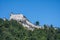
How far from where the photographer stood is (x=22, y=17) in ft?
350

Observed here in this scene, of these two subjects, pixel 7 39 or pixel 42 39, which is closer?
pixel 7 39

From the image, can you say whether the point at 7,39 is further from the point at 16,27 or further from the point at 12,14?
the point at 12,14

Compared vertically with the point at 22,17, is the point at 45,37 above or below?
below

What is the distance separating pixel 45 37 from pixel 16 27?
9734 mm

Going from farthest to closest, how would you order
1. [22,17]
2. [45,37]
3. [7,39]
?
1. [22,17]
2. [45,37]
3. [7,39]

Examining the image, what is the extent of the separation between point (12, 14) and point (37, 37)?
41.3m

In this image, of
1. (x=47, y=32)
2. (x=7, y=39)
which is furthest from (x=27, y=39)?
(x=47, y=32)

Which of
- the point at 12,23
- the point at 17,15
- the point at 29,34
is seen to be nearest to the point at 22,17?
the point at 17,15

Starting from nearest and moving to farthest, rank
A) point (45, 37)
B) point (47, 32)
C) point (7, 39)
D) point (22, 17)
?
point (7, 39) < point (45, 37) < point (47, 32) < point (22, 17)

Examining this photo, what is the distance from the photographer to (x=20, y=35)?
70.1 metres

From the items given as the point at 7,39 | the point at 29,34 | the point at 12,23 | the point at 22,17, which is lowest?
the point at 7,39

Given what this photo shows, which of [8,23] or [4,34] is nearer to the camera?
[4,34]

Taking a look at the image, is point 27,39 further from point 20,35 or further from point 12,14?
point 12,14

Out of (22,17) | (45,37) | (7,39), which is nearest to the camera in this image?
(7,39)
